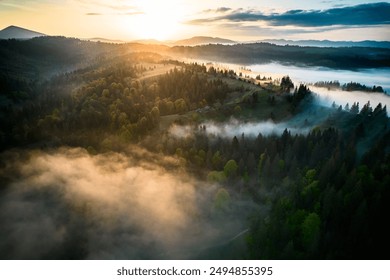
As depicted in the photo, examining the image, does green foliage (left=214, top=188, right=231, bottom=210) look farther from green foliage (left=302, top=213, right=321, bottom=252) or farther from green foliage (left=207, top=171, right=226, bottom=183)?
green foliage (left=302, top=213, right=321, bottom=252)

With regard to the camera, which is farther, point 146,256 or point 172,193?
point 172,193

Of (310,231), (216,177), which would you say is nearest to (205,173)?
(216,177)

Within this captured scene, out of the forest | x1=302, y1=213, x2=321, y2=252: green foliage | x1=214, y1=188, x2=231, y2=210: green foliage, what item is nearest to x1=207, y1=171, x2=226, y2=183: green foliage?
the forest

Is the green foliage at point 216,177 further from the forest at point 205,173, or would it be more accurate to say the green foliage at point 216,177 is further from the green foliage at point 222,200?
the green foliage at point 222,200

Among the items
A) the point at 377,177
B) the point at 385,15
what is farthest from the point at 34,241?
the point at 385,15

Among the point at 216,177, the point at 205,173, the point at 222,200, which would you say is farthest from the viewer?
the point at 205,173

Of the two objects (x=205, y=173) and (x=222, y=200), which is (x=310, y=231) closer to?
(x=222, y=200)

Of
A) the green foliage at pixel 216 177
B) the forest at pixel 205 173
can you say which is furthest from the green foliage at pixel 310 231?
the green foliage at pixel 216 177
